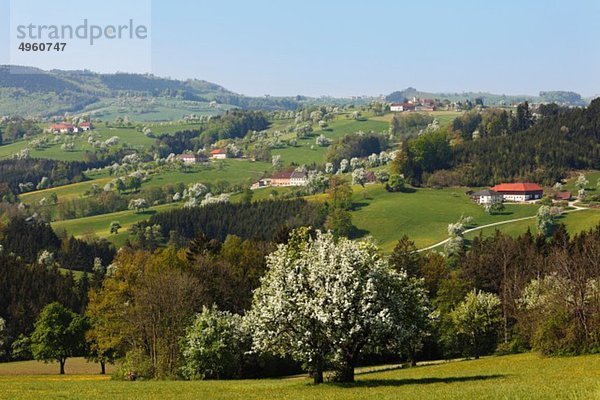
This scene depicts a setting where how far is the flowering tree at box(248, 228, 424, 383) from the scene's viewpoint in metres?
46.5

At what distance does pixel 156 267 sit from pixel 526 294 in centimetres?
4410

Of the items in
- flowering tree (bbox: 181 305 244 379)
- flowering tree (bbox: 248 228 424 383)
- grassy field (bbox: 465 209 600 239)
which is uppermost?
flowering tree (bbox: 248 228 424 383)

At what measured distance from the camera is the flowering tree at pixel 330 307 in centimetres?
4647

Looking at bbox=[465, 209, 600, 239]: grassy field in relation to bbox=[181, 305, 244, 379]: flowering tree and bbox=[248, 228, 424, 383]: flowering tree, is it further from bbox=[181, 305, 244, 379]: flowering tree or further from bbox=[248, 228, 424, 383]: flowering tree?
bbox=[248, 228, 424, 383]: flowering tree

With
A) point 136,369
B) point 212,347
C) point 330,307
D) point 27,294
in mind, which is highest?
point 330,307

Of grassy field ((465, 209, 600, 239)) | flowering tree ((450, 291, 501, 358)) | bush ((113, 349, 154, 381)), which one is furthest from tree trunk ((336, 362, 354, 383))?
grassy field ((465, 209, 600, 239))

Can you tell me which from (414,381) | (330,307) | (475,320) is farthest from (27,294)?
(330,307)

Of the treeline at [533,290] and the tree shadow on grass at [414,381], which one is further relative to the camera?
the treeline at [533,290]

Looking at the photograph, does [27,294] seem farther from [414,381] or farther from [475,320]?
[414,381]

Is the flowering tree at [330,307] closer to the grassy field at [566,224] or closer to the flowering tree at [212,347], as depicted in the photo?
the flowering tree at [212,347]

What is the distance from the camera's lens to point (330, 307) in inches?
1818

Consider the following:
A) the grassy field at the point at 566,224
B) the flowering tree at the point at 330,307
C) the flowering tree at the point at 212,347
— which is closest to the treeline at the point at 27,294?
the flowering tree at the point at 212,347

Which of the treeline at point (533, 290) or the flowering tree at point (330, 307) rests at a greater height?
the flowering tree at point (330, 307)

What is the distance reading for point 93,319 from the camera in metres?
95.7
